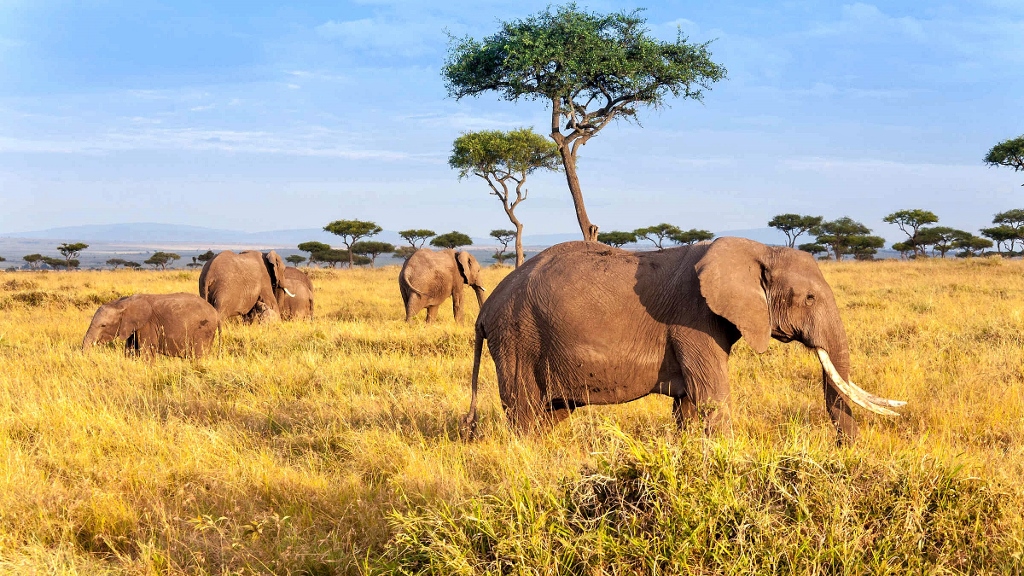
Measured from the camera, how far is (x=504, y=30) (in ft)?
61.8

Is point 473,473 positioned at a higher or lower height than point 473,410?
lower

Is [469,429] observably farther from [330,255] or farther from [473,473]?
[330,255]

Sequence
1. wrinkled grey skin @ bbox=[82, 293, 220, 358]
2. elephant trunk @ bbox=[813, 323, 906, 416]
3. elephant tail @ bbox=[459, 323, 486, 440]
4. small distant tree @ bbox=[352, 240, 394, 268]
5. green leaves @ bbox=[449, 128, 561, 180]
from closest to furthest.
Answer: elephant trunk @ bbox=[813, 323, 906, 416] < elephant tail @ bbox=[459, 323, 486, 440] < wrinkled grey skin @ bbox=[82, 293, 220, 358] < green leaves @ bbox=[449, 128, 561, 180] < small distant tree @ bbox=[352, 240, 394, 268]

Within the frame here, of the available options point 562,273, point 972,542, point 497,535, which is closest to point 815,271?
point 562,273

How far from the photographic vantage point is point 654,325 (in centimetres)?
505

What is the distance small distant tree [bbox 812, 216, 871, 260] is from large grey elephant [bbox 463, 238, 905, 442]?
5960cm

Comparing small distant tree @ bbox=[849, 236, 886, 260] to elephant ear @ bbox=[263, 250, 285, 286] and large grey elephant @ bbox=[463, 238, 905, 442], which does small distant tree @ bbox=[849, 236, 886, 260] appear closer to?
elephant ear @ bbox=[263, 250, 285, 286]

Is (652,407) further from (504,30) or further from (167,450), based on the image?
(504,30)

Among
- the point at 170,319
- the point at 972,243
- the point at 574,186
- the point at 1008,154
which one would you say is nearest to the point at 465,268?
the point at 574,186

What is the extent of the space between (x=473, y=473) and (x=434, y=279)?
37.4ft

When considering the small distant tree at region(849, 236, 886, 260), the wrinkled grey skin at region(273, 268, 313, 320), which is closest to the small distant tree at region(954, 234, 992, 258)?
the small distant tree at region(849, 236, 886, 260)

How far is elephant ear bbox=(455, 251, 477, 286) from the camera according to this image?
1670 cm

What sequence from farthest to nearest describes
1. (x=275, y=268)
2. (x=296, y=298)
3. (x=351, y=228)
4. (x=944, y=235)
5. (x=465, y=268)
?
(x=944, y=235) < (x=351, y=228) < (x=465, y=268) < (x=296, y=298) < (x=275, y=268)

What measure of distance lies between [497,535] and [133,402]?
5523 millimetres
